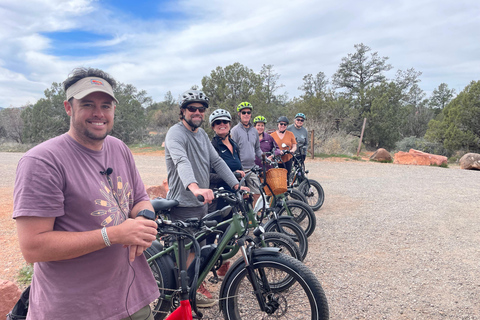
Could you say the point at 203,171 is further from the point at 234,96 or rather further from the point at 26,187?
the point at 234,96

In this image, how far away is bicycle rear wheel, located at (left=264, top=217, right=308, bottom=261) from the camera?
12.6 feet

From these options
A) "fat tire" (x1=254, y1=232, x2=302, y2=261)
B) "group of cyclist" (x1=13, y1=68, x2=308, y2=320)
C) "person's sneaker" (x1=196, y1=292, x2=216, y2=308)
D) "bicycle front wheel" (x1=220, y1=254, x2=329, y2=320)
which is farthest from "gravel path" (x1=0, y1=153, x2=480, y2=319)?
"group of cyclist" (x1=13, y1=68, x2=308, y2=320)

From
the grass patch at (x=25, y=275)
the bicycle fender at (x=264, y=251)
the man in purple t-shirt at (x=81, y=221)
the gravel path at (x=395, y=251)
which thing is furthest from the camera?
the grass patch at (x=25, y=275)

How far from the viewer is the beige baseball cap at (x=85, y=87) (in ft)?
4.56

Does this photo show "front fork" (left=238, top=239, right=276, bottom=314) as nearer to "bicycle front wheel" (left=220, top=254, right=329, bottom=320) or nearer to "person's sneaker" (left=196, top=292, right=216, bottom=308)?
"bicycle front wheel" (left=220, top=254, right=329, bottom=320)

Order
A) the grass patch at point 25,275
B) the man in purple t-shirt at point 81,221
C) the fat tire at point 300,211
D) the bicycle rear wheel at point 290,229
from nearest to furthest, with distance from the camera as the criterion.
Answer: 1. the man in purple t-shirt at point 81,221
2. the grass patch at point 25,275
3. the bicycle rear wheel at point 290,229
4. the fat tire at point 300,211

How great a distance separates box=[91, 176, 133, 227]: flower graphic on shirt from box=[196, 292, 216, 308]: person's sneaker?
1.85 meters

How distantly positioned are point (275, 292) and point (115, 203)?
1487 millimetres

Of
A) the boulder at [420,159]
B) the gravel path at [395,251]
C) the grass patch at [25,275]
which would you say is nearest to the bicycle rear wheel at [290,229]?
the gravel path at [395,251]

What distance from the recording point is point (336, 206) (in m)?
7.36

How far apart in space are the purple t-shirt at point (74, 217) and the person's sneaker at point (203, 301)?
67.1 inches

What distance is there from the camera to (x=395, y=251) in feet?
15.2

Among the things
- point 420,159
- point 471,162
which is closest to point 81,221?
A: point 420,159

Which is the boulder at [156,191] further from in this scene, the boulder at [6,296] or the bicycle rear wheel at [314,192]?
the boulder at [6,296]
